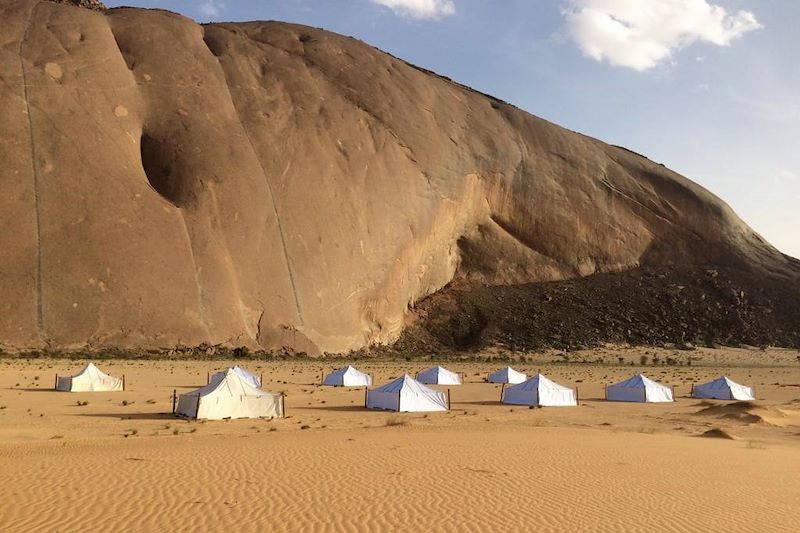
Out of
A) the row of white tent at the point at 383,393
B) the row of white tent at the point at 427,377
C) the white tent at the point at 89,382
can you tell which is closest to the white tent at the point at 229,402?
the row of white tent at the point at 383,393

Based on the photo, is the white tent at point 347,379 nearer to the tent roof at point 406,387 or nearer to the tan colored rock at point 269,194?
the tent roof at point 406,387

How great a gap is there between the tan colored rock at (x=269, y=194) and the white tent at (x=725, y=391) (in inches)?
1022

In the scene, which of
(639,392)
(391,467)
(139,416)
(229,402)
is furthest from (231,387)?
(639,392)

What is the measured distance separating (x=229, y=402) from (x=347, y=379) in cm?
1459

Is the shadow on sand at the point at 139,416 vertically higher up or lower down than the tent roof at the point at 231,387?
lower down

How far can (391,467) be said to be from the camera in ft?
50.9

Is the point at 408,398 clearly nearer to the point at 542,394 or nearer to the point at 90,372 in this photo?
the point at 542,394

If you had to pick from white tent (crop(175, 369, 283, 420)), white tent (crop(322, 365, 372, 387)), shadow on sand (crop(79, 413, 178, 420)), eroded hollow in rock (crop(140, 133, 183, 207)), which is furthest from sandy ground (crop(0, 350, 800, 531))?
eroded hollow in rock (crop(140, 133, 183, 207))

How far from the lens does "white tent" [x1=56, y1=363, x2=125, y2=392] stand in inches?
1212

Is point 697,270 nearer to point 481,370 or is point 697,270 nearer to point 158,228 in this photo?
point 481,370

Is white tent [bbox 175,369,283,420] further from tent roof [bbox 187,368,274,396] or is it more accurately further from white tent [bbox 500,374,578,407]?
white tent [bbox 500,374,578,407]

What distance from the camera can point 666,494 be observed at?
13406 millimetres

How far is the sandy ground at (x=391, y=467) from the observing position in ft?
36.4

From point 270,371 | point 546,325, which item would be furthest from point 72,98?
point 546,325
